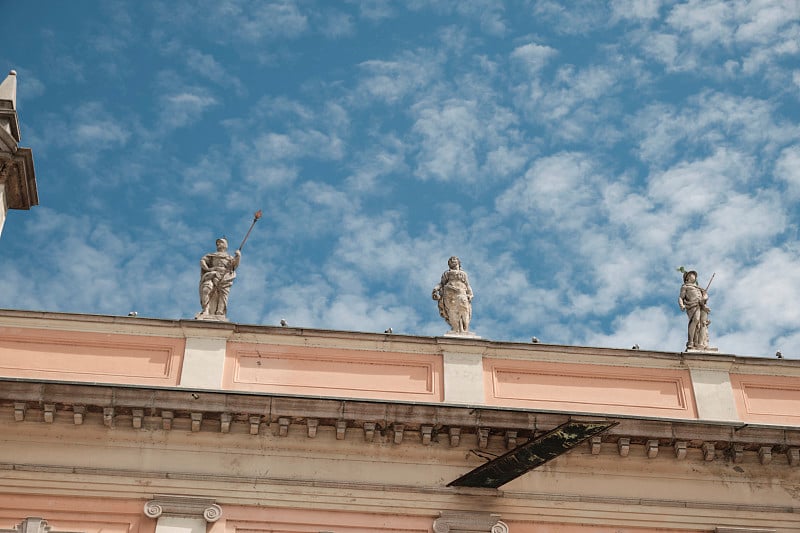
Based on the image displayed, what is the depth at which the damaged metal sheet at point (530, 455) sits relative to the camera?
43.8ft

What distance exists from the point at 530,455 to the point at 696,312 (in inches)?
190

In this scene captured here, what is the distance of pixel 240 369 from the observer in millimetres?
15172

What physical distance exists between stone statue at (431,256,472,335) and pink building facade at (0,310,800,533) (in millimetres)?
497

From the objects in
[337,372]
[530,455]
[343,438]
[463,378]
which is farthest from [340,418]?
Result: [530,455]

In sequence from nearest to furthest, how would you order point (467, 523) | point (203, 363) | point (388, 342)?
1. point (467, 523)
2. point (203, 363)
3. point (388, 342)

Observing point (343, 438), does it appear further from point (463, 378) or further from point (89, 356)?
point (89, 356)

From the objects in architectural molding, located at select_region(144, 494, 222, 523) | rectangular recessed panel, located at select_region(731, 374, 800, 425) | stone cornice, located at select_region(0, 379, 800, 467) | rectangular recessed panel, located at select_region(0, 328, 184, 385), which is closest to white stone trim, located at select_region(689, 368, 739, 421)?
rectangular recessed panel, located at select_region(731, 374, 800, 425)

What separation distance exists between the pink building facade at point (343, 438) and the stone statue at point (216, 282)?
46 cm

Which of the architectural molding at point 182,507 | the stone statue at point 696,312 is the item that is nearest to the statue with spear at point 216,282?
the architectural molding at point 182,507

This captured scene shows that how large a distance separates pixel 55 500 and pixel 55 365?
7.51 feet

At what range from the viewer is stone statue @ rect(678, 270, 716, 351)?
54.2 ft

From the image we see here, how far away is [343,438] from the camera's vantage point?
14.3 meters

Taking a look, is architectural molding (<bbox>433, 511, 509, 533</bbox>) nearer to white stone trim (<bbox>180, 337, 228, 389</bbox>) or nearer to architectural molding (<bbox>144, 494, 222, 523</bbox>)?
architectural molding (<bbox>144, 494, 222, 523</bbox>)

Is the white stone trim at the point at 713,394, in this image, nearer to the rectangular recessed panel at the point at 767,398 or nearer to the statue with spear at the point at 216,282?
the rectangular recessed panel at the point at 767,398
